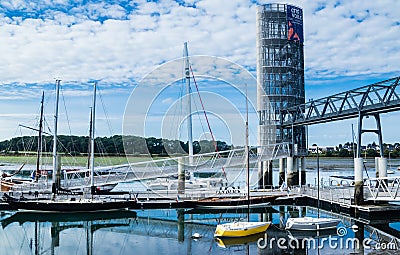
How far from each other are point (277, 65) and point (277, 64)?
0.86 ft

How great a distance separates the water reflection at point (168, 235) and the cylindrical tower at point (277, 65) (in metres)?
22.6

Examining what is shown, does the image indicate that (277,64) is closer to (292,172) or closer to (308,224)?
(292,172)

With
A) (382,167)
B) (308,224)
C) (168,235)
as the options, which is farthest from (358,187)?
(168,235)

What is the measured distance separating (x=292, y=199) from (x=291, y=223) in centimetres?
1522

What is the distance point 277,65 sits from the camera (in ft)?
215

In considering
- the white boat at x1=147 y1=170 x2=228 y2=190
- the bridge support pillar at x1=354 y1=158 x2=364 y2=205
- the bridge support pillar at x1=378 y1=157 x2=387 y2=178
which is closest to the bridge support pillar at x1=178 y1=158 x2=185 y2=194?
the white boat at x1=147 y1=170 x2=228 y2=190

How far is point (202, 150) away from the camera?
52.7 metres

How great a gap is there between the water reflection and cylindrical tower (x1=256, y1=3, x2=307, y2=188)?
22.6 m

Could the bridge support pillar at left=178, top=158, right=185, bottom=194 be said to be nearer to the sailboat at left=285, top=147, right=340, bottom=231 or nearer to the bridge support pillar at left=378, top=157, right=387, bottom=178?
the sailboat at left=285, top=147, right=340, bottom=231

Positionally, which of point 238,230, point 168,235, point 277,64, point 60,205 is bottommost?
point 168,235

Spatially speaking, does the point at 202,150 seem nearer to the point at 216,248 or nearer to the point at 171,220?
the point at 171,220

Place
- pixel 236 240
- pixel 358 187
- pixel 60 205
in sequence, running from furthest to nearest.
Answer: pixel 60 205
pixel 358 187
pixel 236 240

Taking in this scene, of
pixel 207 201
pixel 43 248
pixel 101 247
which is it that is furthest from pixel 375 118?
pixel 43 248

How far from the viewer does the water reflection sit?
2762 centimetres
